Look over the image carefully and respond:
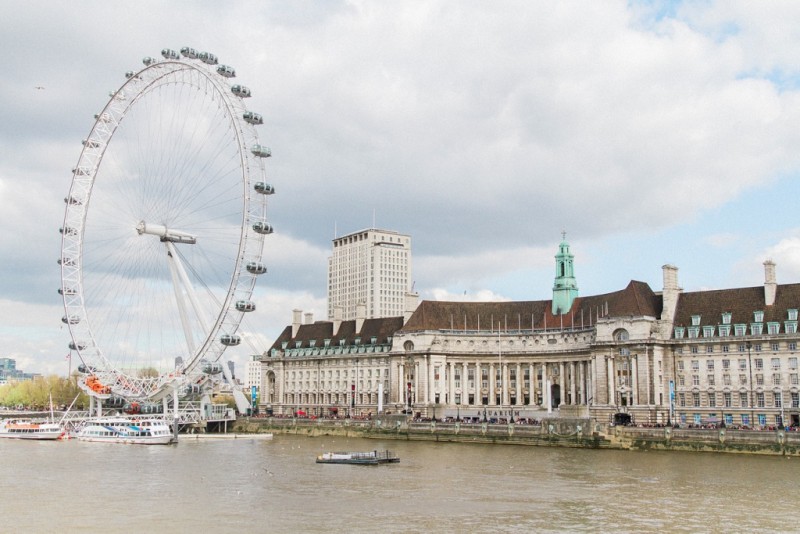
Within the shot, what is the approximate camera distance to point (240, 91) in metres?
80.8

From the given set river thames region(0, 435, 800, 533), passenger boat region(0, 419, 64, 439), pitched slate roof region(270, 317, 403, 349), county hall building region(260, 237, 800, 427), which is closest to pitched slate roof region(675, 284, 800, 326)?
county hall building region(260, 237, 800, 427)

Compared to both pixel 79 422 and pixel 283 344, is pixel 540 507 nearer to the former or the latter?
pixel 79 422

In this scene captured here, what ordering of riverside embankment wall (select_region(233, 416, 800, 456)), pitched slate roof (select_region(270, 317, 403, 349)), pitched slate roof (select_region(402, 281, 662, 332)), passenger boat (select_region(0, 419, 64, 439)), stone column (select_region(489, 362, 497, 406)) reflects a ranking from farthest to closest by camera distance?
pitched slate roof (select_region(270, 317, 403, 349)) → stone column (select_region(489, 362, 497, 406)) → pitched slate roof (select_region(402, 281, 662, 332)) → passenger boat (select_region(0, 419, 64, 439)) → riverside embankment wall (select_region(233, 416, 800, 456))

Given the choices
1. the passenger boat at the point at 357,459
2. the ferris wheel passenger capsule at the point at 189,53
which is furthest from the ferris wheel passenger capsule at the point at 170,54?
the passenger boat at the point at 357,459

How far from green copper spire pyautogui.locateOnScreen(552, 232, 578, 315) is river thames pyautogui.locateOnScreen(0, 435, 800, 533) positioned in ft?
140

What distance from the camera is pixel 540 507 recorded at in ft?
144

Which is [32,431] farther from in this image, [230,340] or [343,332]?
[343,332]

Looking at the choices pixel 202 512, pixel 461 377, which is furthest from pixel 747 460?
pixel 461 377

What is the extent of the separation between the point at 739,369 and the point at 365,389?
51931 millimetres

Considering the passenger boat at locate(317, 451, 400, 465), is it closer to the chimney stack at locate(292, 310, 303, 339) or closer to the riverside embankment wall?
the riverside embankment wall

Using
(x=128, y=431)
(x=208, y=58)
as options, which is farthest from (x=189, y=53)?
(x=128, y=431)

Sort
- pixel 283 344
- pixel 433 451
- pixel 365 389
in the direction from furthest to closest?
pixel 283 344, pixel 365 389, pixel 433 451

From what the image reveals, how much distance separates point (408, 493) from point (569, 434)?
34.7 m

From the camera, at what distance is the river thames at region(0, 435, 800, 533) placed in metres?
39.9
